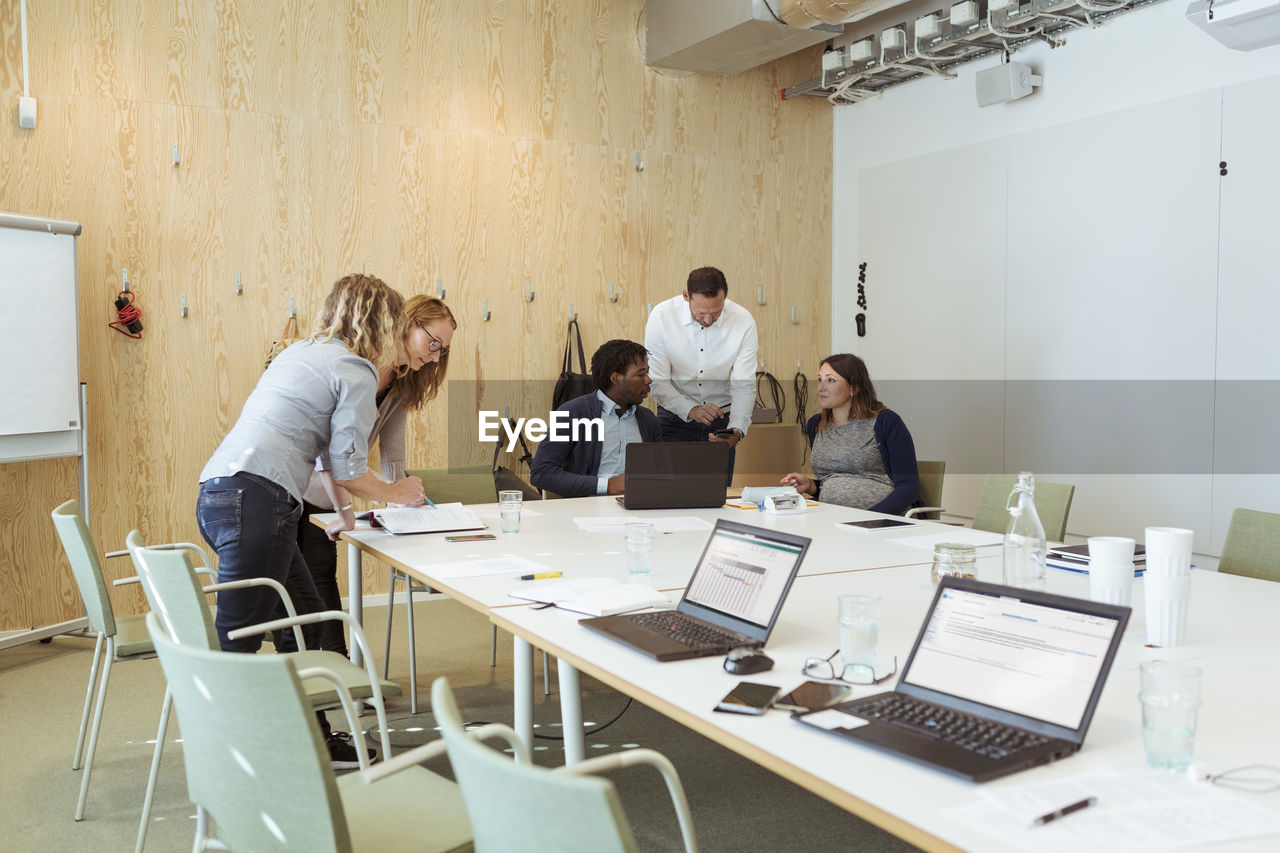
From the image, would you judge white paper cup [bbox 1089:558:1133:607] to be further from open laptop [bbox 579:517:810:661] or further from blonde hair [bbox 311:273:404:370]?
blonde hair [bbox 311:273:404:370]

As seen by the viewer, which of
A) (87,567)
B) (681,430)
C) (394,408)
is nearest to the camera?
(87,567)

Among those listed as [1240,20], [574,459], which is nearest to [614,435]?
[574,459]

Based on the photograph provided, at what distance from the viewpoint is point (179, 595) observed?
83.4 inches

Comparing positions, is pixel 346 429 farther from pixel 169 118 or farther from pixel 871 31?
pixel 871 31

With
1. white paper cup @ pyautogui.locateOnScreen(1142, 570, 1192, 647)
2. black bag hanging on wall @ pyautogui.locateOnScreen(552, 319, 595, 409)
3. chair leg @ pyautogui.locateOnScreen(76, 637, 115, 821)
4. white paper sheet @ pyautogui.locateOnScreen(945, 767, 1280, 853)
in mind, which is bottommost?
chair leg @ pyautogui.locateOnScreen(76, 637, 115, 821)

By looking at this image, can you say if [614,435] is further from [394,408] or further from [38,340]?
[38,340]

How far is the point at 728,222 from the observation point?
656 centimetres

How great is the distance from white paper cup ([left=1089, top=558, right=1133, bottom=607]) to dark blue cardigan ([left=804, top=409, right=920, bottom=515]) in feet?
7.36

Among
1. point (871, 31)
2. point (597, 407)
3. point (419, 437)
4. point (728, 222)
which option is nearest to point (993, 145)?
point (871, 31)

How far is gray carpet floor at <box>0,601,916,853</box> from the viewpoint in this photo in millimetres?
2736

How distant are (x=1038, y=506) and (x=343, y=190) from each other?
372 cm

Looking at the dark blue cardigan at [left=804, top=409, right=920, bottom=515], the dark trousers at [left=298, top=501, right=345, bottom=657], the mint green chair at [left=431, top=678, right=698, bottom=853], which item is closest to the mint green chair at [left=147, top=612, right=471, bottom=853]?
the mint green chair at [left=431, top=678, right=698, bottom=853]

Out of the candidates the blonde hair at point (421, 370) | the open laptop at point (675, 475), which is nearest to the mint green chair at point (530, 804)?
the blonde hair at point (421, 370)

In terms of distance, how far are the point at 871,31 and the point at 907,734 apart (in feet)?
18.1
